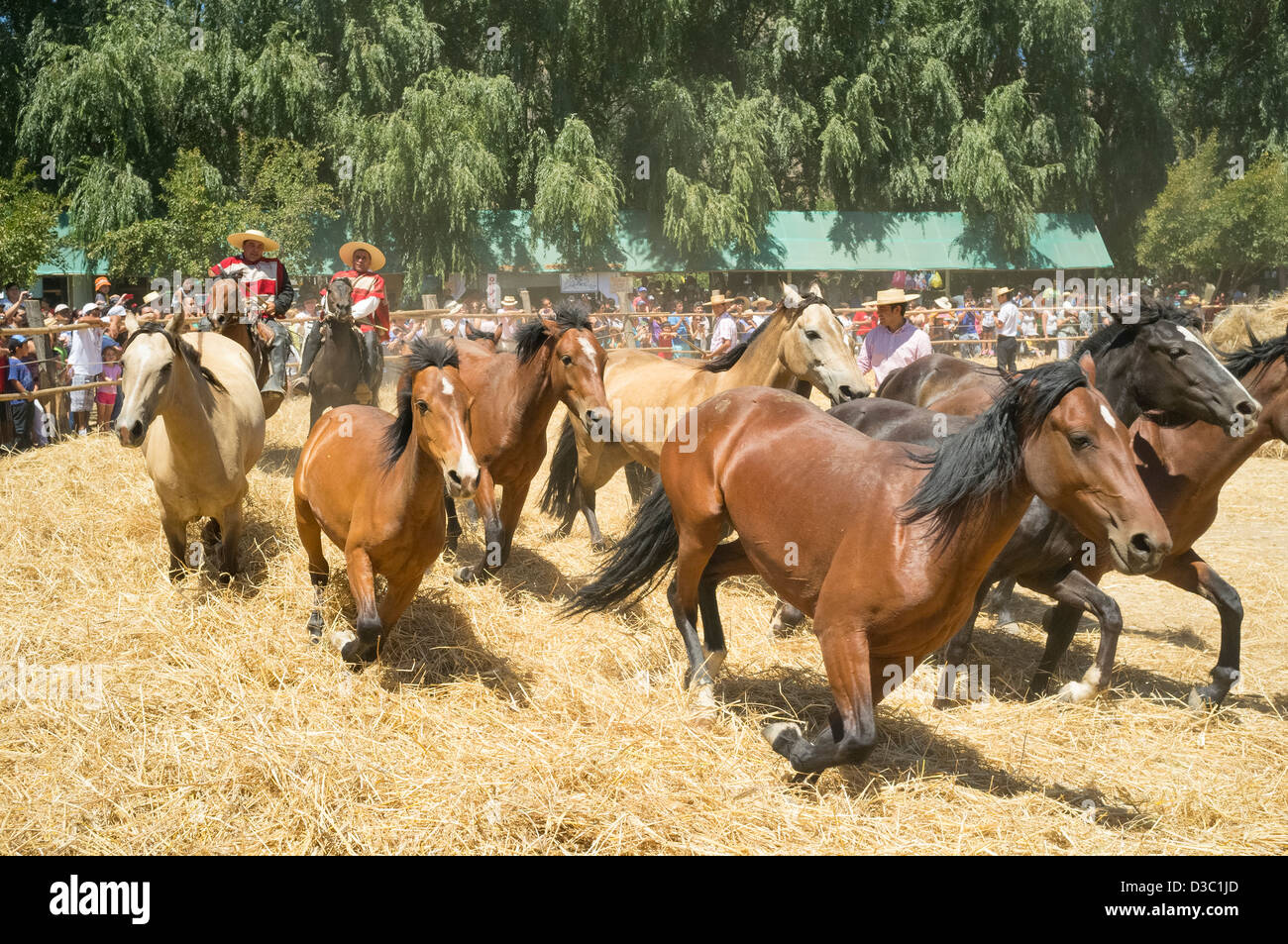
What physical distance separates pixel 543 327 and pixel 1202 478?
154 inches

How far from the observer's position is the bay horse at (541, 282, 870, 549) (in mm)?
7090

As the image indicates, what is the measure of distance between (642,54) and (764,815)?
29291 millimetres

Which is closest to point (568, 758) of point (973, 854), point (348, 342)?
point (973, 854)

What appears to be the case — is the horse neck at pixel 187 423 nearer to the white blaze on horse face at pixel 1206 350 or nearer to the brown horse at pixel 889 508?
the brown horse at pixel 889 508

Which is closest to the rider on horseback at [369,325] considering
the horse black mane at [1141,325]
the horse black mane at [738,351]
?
the horse black mane at [738,351]

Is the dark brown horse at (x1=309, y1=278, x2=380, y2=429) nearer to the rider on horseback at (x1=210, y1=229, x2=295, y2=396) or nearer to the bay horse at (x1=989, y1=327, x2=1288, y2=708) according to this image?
the rider on horseback at (x1=210, y1=229, x2=295, y2=396)

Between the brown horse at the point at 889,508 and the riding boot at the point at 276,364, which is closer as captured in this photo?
the brown horse at the point at 889,508

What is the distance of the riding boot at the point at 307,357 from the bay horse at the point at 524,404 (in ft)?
13.4

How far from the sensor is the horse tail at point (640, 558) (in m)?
5.66

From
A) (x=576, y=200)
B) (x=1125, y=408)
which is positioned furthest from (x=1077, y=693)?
(x=576, y=200)

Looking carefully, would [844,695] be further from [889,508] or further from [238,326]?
[238,326]

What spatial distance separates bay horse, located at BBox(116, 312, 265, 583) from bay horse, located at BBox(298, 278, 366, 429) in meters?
3.59

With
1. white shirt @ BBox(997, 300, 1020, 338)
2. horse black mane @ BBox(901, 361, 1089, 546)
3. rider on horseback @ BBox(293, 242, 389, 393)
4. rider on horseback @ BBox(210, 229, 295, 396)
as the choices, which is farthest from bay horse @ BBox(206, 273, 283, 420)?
white shirt @ BBox(997, 300, 1020, 338)

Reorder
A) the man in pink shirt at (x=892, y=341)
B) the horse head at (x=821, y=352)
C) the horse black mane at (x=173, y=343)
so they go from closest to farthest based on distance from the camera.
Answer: the horse black mane at (x=173, y=343)
the horse head at (x=821, y=352)
the man in pink shirt at (x=892, y=341)
